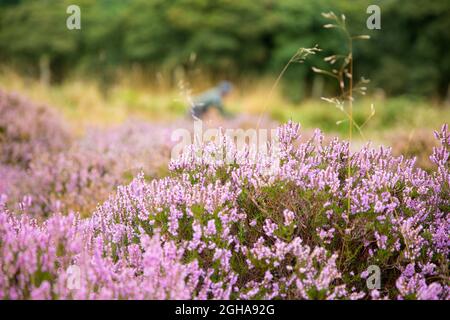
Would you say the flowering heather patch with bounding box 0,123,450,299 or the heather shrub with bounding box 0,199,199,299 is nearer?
the heather shrub with bounding box 0,199,199,299

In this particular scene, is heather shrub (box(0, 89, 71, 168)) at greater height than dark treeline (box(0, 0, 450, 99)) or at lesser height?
lesser

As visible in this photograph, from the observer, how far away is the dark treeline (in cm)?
2020

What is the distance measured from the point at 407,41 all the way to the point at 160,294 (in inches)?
863

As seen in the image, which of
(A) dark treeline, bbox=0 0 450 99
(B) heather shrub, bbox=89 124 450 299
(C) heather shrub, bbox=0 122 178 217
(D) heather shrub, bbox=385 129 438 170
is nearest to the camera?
(B) heather shrub, bbox=89 124 450 299

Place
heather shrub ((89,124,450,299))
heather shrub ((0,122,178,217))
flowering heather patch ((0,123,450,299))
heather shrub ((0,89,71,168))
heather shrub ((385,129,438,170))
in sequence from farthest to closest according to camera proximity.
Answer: heather shrub ((385,129,438,170)), heather shrub ((0,89,71,168)), heather shrub ((0,122,178,217)), heather shrub ((89,124,450,299)), flowering heather patch ((0,123,450,299))

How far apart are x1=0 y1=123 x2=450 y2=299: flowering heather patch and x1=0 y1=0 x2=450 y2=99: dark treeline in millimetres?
16890

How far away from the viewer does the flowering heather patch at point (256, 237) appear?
82.5 inches

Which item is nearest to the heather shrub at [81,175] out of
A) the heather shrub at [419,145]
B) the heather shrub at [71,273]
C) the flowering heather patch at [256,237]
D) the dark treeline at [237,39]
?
the flowering heather patch at [256,237]

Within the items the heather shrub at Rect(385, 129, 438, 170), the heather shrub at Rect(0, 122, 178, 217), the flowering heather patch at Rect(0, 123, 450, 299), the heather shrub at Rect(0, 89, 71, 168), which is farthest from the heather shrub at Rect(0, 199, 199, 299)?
the heather shrub at Rect(385, 129, 438, 170)

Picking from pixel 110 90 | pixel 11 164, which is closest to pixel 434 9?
pixel 110 90

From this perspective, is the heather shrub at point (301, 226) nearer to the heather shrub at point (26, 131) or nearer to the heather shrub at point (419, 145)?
the heather shrub at point (26, 131)

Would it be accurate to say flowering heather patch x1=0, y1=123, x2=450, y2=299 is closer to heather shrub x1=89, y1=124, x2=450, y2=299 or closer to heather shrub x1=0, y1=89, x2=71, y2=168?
heather shrub x1=89, y1=124, x2=450, y2=299

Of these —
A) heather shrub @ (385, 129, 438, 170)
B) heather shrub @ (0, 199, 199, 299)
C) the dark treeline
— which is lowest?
heather shrub @ (385, 129, 438, 170)

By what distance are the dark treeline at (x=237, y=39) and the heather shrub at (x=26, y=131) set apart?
42.3ft
